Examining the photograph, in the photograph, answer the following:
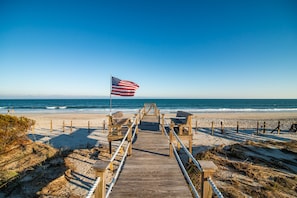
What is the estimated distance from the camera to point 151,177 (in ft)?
14.9

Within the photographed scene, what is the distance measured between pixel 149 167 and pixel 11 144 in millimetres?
9074

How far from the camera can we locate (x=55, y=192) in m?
5.93

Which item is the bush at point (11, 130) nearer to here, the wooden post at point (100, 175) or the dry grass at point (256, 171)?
the wooden post at point (100, 175)

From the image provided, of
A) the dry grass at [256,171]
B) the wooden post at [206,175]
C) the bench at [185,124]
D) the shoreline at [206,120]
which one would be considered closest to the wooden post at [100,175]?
the wooden post at [206,175]

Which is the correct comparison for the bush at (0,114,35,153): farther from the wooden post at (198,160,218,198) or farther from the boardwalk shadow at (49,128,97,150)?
the wooden post at (198,160,218,198)

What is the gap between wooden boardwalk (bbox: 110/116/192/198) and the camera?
3.84 m

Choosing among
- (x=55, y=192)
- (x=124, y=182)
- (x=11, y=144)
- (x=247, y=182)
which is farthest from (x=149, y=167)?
(x=11, y=144)

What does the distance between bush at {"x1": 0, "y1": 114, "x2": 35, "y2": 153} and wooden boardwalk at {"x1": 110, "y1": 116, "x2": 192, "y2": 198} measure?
293 inches

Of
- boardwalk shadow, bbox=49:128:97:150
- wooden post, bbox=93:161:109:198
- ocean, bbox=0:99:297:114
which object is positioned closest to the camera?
wooden post, bbox=93:161:109:198

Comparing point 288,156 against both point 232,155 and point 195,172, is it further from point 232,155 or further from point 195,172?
point 195,172

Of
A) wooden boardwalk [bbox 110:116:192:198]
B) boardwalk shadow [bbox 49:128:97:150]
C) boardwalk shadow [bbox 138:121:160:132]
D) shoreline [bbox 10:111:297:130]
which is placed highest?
boardwalk shadow [bbox 138:121:160:132]

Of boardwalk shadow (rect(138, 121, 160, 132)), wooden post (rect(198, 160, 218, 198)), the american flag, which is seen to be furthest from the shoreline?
wooden post (rect(198, 160, 218, 198))

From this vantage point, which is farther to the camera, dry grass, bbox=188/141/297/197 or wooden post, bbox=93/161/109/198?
dry grass, bbox=188/141/297/197

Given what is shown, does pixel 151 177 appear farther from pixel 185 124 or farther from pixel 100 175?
pixel 185 124
